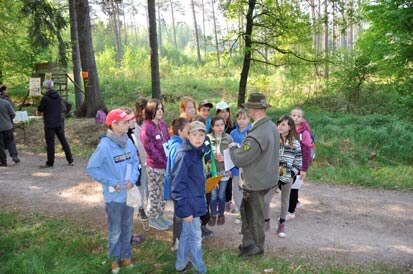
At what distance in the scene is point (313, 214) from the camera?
6.14 metres

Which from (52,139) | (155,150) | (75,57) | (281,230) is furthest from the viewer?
(75,57)

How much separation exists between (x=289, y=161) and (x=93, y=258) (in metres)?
2.91

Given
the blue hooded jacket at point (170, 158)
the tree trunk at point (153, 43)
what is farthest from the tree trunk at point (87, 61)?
the blue hooded jacket at point (170, 158)

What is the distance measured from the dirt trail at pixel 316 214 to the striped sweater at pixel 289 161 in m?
0.88

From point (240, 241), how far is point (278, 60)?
1044 centimetres

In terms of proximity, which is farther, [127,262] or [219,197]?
[219,197]

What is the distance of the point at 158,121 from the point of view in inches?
203

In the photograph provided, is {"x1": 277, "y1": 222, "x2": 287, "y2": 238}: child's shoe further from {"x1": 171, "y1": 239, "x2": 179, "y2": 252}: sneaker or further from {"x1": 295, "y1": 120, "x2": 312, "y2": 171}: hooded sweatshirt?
{"x1": 171, "y1": 239, "x2": 179, "y2": 252}: sneaker

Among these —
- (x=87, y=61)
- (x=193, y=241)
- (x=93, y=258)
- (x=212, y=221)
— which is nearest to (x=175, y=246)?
(x=193, y=241)

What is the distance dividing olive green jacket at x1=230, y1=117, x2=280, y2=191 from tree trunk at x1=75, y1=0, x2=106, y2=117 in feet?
34.3

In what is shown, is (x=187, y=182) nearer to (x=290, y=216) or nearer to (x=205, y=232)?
(x=205, y=232)

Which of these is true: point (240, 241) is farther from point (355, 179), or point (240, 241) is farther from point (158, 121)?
point (355, 179)

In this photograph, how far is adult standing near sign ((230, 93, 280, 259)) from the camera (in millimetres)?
4190

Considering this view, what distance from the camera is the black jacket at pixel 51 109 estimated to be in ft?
28.0
